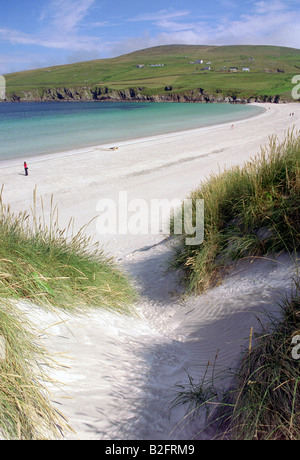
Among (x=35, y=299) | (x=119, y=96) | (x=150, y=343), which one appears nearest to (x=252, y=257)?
(x=150, y=343)

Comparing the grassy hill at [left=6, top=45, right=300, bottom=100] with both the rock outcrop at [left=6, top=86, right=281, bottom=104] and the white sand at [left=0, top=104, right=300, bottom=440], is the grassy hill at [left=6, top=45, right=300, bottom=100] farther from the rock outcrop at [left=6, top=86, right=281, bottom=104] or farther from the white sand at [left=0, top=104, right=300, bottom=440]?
the white sand at [left=0, top=104, right=300, bottom=440]

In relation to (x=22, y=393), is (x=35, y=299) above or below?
above

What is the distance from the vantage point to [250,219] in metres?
4.75

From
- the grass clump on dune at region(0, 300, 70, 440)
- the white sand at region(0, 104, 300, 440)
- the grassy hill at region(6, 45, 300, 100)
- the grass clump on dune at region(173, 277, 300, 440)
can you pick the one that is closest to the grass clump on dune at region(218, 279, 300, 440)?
the grass clump on dune at region(173, 277, 300, 440)

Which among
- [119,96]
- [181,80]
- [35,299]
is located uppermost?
[181,80]

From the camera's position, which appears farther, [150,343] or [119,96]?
[119,96]

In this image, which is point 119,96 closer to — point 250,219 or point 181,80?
point 181,80

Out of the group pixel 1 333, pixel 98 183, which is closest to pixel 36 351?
pixel 1 333

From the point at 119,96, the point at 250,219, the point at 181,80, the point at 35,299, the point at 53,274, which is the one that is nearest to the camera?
the point at 35,299

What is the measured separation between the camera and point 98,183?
1448 centimetres

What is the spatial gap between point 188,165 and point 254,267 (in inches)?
515

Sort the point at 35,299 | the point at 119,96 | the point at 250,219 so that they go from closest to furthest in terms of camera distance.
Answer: the point at 35,299, the point at 250,219, the point at 119,96

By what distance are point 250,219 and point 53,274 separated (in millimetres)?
2797

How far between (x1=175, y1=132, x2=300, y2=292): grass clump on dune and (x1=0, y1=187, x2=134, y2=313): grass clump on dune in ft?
4.04
